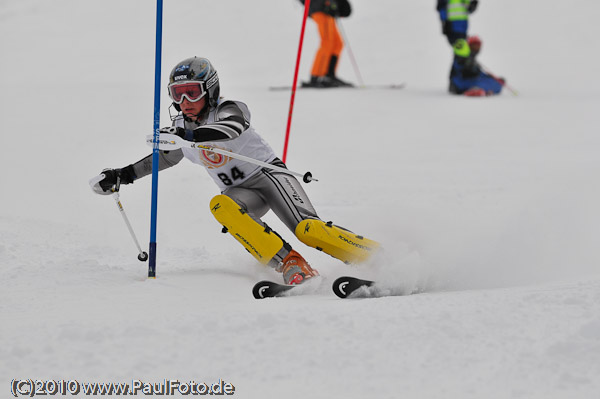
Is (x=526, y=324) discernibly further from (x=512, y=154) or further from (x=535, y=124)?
(x=535, y=124)

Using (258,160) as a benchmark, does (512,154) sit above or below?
Answer: below

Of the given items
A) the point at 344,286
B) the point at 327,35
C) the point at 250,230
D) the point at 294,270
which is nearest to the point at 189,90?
the point at 250,230

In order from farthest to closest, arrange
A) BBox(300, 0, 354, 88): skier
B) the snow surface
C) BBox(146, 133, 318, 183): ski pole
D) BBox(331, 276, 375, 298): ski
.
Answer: BBox(300, 0, 354, 88): skier, BBox(146, 133, 318, 183): ski pole, BBox(331, 276, 375, 298): ski, the snow surface

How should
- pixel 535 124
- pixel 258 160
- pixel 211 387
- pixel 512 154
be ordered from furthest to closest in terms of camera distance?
pixel 535 124 → pixel 512 154 → pixel 258 160 → pixel 211 387

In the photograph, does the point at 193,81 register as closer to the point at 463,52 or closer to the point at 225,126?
the point at 225,126

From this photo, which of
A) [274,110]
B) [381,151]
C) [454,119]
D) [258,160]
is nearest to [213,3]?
[274,110]

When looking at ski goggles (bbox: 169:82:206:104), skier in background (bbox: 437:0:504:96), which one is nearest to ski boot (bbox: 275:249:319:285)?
ski goggles (bbox: 169:82:206:104)

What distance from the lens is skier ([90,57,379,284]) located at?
415cm

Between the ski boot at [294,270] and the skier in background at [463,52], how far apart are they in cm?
765

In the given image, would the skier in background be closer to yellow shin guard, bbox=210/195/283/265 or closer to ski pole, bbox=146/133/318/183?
ski pole, bbox=146/133/318/183

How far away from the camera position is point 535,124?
9.45 meters

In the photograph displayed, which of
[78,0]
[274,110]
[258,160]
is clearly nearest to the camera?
[258,160]

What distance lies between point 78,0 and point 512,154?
48.4 feet

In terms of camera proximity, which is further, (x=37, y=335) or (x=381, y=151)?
(x=381, y=151)
